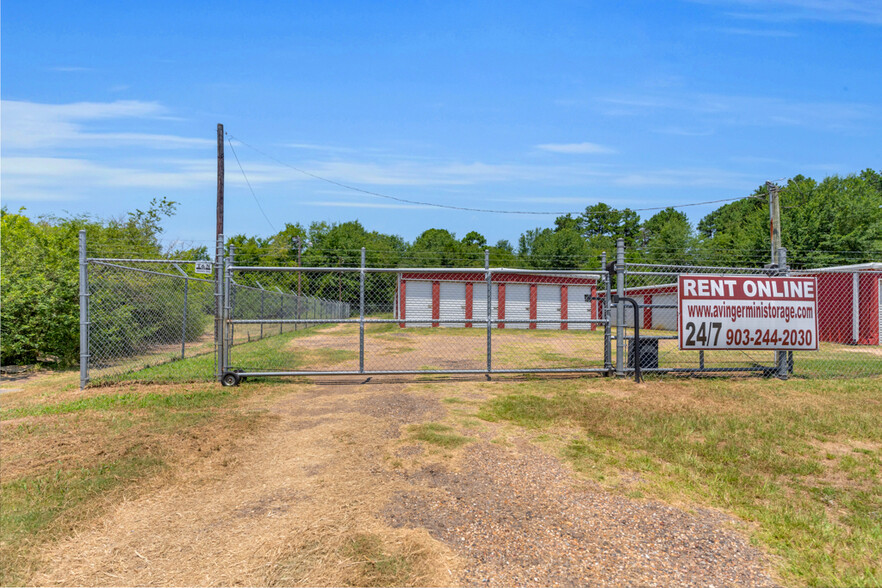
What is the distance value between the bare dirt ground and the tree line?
6.44 meters

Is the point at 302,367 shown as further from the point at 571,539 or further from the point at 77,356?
the point at 571,539

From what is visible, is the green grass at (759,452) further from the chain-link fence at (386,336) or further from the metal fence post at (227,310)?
the metal fence post at (227,310)

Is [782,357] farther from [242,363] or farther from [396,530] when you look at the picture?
[242,363]

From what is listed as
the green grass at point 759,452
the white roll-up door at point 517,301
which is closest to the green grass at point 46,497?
the green grass at point 759,452

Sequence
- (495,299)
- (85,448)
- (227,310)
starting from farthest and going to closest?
1. (495,299)
2. (227,310)
3. (85,448)

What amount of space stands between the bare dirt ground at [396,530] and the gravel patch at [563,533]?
11 mm

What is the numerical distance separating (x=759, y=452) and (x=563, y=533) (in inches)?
108

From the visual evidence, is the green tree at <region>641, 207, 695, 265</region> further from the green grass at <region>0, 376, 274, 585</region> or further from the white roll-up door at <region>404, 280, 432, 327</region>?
the green grass at <region>0, 376, 274, 585</region>

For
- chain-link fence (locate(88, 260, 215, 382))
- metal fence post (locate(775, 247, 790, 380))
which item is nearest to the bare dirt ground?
chain-link fence (locate(88, 260, 215, 382))

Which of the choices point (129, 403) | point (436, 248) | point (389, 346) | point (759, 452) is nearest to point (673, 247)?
point (436, 248)

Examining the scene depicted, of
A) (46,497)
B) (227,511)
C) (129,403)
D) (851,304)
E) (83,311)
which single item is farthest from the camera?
(851,304)

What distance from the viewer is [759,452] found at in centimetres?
Result: 486

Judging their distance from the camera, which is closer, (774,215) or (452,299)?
(774,215)

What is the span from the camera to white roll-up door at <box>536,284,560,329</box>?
2981cm
